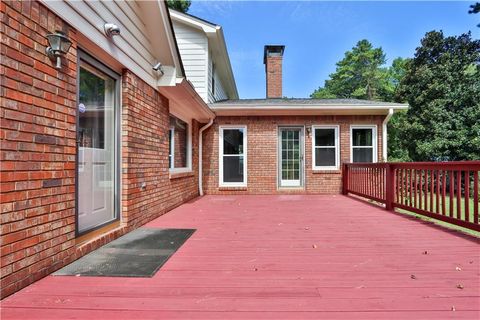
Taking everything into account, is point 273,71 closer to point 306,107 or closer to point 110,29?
point 306,107

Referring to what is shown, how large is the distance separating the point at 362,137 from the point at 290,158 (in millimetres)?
2153

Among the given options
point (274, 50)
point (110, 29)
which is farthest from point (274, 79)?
point (110, 29)

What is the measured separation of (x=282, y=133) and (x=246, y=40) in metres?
14.9

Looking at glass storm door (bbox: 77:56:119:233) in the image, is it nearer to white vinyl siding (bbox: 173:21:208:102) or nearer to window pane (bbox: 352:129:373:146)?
white vinyl siding (bbox: 173:21:208:102)

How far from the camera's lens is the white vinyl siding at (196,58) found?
8805 mm

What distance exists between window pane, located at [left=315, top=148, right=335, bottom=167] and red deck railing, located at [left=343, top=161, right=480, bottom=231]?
0.94 metres

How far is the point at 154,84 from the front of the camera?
5.02 metres

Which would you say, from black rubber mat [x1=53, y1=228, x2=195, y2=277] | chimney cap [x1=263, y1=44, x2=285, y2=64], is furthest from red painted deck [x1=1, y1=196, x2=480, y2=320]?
chimney cap [x1=263, y1=44, x2=285, y2=64]

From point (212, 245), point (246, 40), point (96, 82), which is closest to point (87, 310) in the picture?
point (212, 245)

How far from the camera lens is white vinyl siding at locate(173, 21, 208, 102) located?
8.80 meters

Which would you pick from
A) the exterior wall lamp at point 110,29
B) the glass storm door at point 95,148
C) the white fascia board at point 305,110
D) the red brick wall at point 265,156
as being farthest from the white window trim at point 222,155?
the exterior wall lamp at point 110,29

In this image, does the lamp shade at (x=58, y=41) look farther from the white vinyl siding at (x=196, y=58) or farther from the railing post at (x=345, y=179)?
the railing post at (x=345, y=179)

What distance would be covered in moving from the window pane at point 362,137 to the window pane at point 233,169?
335 cm

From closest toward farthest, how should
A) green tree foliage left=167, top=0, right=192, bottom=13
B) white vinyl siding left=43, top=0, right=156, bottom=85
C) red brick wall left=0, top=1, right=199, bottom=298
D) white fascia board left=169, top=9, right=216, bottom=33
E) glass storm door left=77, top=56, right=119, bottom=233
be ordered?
red brick wall left=0, top=1, right=199, bottom=298, white vinyl siding left=43, top=0, right=156, bottom=85, glass storm door left=77, top=56, right=119, bottom=233, white fascia board left=169, top=9, right=216, bottom=33, green tree foliage left=167, top=0, right=192, bottom=13
